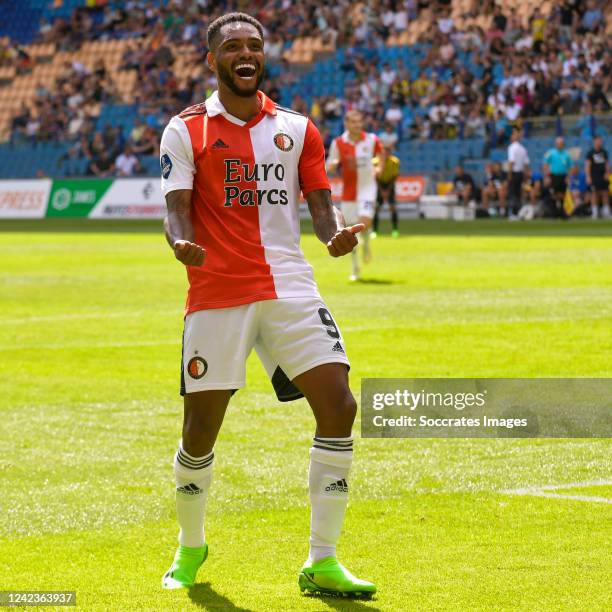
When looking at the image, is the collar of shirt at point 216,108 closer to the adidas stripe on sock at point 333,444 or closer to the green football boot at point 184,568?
the adidas stripe on sock at point 333,444

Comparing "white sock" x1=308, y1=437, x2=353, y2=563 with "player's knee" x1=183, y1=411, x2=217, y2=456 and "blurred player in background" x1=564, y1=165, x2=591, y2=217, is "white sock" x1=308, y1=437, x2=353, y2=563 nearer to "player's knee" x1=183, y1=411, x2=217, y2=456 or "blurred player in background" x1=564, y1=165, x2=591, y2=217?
"player's knee" x1=183, y1=411, x2=217, y2=456

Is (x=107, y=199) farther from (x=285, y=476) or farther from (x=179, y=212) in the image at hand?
Result: (x=179, y=212)

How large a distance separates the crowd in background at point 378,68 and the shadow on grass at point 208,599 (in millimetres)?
33671

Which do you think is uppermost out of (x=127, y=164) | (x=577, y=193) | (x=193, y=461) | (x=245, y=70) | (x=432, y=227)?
(x=127, y=164)

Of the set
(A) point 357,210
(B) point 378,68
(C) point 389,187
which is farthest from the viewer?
(B) point 378,68

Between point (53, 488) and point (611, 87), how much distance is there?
107 ft

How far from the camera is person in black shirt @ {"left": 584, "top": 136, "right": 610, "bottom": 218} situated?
36.0 metres

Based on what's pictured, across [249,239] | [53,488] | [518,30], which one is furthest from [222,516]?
[518,30]

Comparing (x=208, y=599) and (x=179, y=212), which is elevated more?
(x=179, y=212)

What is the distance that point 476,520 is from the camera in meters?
6.30

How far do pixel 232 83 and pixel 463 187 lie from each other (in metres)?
34.0

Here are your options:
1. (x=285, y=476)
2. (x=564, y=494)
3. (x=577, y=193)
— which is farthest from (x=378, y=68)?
(x=564, y=494)

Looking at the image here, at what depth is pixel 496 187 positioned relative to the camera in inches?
1523

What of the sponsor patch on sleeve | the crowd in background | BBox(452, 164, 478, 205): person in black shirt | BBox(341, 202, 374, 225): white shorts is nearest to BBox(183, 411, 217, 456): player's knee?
the sponsor patch on sleeve
